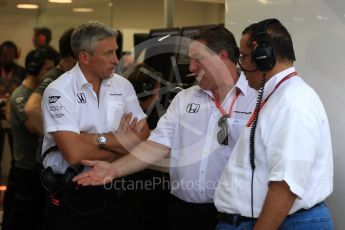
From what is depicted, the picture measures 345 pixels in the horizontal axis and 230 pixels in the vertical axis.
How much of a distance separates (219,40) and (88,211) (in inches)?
46.2

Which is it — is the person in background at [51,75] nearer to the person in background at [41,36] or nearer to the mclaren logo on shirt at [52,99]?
the mclaren logo on shirt at [52,99]

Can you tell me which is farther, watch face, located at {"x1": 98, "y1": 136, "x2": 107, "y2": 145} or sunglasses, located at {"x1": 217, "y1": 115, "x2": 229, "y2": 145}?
watch face, located at {"x1": 98, "y1": 136, "x2": 107, "y2": 145}

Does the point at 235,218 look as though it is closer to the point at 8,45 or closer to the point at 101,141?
the point at 101,141

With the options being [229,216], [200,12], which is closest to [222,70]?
[229,216]

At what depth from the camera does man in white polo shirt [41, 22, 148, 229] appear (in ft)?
9.52

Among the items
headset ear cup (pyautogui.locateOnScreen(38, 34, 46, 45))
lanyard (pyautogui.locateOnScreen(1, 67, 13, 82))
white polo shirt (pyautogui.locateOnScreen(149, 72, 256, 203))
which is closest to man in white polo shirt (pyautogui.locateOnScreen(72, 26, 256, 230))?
white polo shirt (pyautogui.locateOnScreen(149, 72, 256, 203))

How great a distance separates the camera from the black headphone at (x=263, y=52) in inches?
79.5

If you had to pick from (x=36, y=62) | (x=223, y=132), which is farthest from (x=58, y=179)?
(x=36, y=62)

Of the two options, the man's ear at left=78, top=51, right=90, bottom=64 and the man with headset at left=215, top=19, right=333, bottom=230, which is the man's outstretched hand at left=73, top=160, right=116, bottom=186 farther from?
the man with headset at left=215, top=19, right=333, bottom=230

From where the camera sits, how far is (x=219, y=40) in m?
2.78

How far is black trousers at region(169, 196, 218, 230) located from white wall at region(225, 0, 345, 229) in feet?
1.93

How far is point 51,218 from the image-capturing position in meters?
3.03

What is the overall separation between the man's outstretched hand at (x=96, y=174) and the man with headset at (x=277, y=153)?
0.84 m

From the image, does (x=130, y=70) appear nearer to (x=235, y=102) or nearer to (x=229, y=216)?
(x=235, y=102)
